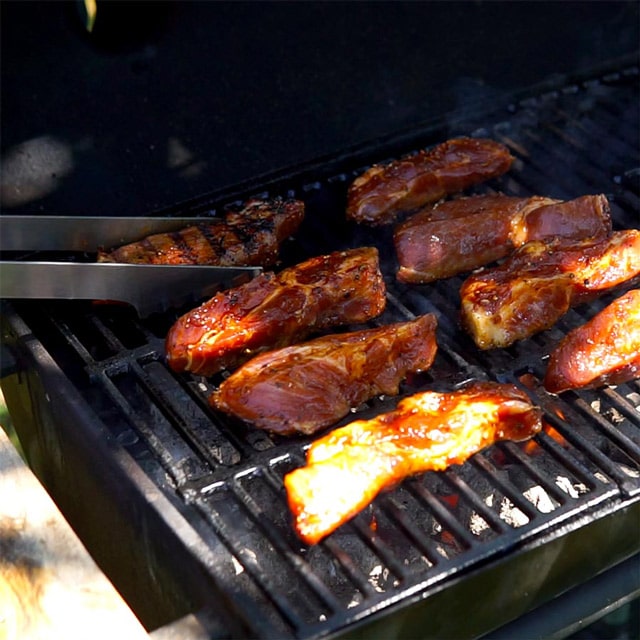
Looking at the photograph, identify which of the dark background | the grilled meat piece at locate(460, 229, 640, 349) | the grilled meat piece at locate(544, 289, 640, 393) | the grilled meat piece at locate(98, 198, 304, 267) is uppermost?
the dark background

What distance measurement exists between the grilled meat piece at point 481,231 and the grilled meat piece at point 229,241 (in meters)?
0.42

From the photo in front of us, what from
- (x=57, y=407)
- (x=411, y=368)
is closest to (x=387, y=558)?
(x=411, y=368)

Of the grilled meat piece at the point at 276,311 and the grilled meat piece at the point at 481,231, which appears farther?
the grilled meat piece at the point at 481,231

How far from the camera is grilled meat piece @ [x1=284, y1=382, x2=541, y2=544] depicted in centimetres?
261

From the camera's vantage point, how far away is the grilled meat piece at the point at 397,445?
8.55ft

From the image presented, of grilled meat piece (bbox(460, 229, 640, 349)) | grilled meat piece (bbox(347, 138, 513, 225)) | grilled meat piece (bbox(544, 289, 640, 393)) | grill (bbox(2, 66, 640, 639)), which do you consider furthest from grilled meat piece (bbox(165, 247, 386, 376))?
grilled meat piece (bbox(544, 289, 640, 393))

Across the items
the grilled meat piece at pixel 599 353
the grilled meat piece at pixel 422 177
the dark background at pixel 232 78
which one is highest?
the dark background at pixel 232 78

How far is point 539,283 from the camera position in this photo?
11.0 feet

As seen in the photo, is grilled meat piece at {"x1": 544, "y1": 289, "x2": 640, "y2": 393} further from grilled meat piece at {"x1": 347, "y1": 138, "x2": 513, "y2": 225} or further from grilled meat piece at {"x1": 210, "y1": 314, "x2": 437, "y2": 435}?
grilled meat piece at {"x1": 347, "y1": 138, "x2": 513, "y2": 225}

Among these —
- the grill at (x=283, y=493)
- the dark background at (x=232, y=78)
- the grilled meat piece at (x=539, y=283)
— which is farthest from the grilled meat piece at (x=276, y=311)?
the dark background at (x=232, y=78)

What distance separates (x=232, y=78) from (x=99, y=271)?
140cm

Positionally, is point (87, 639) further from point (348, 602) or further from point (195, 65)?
point (195, 65)

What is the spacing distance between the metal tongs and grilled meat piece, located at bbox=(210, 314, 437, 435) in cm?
50

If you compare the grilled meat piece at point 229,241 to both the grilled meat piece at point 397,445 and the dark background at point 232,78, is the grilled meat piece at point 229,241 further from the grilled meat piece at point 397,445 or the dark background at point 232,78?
the grilled meat piece at point 397,445
